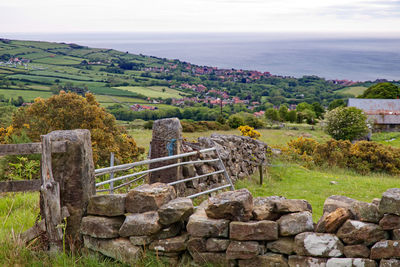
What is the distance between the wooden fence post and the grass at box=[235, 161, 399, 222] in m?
6.26

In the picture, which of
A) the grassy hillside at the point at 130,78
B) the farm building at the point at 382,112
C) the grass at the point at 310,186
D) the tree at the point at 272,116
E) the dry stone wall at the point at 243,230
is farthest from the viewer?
the grassy hillside at the point at 130,78

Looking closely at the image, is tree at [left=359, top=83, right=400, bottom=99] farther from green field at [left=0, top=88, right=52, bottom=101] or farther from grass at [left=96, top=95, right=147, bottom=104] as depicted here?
green field at [left=0, top=88, right=52, bottom=101]

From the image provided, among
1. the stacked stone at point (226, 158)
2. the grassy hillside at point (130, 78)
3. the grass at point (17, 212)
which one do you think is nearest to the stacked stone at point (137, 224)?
the grass at point (17, 212)

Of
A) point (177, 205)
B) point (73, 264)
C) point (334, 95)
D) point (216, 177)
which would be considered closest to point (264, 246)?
point (177, 205)

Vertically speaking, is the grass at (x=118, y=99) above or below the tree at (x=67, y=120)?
below

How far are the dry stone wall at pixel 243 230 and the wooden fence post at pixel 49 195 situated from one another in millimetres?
400

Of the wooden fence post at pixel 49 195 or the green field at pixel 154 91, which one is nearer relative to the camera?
the wooden fence post at pixel 49 195

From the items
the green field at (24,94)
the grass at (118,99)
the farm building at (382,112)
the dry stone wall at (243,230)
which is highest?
the dry stone wall at (243,230)

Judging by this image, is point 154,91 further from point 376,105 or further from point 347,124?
point 347,124

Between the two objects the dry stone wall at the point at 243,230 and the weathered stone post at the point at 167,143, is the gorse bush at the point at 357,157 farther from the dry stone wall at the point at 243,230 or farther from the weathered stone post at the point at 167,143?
the dry stone wall at the point at 243,230

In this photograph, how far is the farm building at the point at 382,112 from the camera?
178ft

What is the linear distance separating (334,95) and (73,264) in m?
125

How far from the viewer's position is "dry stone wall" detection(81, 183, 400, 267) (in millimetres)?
4535

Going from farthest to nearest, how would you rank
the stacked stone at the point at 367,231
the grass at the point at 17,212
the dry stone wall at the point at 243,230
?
the grass at the point at 17,212 < the dry stone wall at the point at 243,230 < the stacked stone at the point at 367,231
